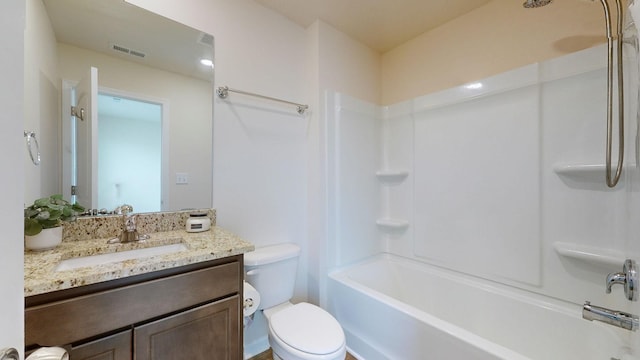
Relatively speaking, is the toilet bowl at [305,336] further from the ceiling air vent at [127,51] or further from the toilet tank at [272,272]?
the ceiling air vent at [127,51]

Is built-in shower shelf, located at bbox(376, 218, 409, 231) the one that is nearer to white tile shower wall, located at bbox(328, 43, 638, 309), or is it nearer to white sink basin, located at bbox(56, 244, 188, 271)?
white tile shower wall, located at bbox(328, 43, 638, 309)

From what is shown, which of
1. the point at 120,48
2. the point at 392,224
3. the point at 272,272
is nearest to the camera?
the point at 120,48

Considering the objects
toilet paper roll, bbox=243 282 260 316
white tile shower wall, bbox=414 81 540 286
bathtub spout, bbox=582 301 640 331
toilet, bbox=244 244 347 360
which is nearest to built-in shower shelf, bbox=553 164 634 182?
white tile shower wall, bbox=414 81 540 286

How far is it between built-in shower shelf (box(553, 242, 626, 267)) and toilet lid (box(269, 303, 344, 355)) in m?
1.34

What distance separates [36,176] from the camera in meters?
1.10

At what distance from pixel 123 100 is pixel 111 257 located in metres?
0.82

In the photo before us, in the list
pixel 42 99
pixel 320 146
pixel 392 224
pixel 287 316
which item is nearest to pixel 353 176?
pixel 320 146

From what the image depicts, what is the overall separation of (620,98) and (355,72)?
1617mm

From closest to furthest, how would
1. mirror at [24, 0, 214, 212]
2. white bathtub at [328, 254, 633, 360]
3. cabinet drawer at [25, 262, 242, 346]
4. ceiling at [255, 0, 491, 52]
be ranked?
cabinet drawer at [25, 262, 242, 346] < mirror at [24, 0, 214, 212] < white bathtub at [328, 254, 633, 360] < ceiling at [255, 0, 491, 52]

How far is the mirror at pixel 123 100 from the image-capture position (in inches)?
45.2

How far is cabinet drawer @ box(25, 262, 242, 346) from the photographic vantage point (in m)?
0.76

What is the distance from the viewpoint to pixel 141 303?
913 millimetres

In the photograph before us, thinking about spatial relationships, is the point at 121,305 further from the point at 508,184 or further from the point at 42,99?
the point at 508,184

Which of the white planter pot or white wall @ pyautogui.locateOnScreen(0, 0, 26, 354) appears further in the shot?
the white planter pot
